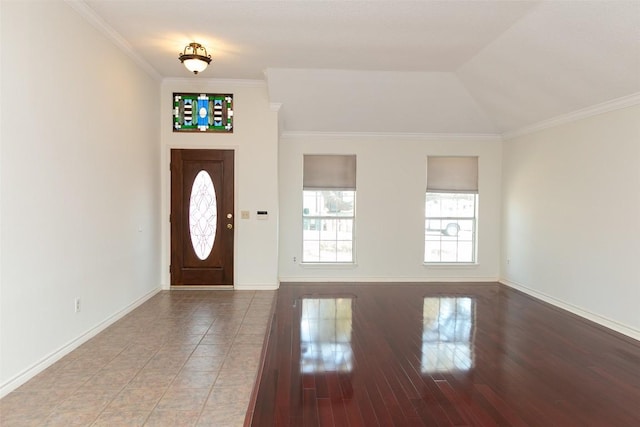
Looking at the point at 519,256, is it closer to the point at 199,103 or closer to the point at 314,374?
the point at 314,374

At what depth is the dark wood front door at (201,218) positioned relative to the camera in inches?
230

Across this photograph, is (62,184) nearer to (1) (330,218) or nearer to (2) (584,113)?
(1) (330,218)

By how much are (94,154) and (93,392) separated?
2227 mm

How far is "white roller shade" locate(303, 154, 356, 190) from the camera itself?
21.6 ft

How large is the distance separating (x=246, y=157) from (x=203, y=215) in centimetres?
107

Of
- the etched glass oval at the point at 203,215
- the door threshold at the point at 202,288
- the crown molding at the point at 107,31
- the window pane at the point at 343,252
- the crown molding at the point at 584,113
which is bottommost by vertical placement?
the door threshold at the point at 202,288

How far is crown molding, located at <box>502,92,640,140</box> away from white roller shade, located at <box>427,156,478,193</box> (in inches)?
32.7

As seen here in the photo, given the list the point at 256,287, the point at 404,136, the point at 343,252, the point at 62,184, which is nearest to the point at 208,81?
the point at 62,184

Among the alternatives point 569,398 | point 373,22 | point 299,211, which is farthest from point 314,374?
point 299,211

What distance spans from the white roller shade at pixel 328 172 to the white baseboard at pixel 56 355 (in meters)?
3.23

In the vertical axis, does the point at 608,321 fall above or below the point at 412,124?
below

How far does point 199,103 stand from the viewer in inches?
229

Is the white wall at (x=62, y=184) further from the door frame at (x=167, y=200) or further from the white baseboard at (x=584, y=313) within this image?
the white baseboard at (x=584, y=313)

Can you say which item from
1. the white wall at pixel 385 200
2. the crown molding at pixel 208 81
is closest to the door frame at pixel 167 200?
the crown molding at pixel 208 81
